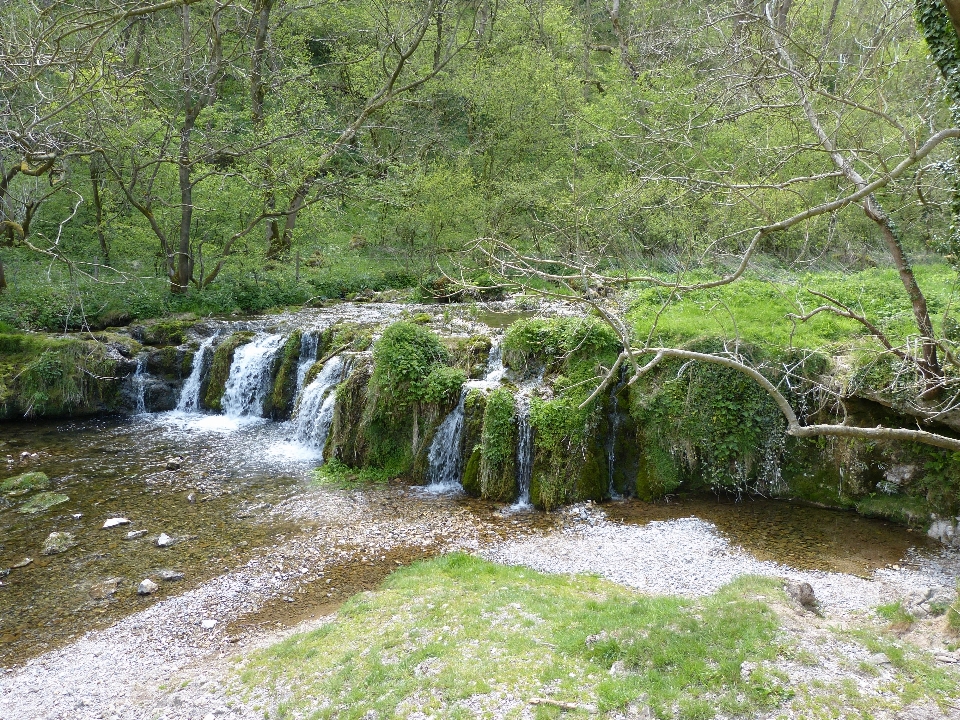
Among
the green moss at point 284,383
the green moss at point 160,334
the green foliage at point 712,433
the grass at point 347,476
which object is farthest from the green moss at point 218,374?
the green foliage at point 712,433

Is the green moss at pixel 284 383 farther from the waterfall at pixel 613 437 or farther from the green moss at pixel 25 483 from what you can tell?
the waterfall at pixel 613 437

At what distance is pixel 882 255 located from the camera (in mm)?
15477

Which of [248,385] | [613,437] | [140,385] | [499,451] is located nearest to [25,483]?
[140,385]

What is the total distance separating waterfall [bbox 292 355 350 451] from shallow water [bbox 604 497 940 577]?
19.0ft

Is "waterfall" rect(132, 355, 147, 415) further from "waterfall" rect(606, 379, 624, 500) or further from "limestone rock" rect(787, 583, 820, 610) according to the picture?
"limestone rock" rect(787, 583, 820, 610)

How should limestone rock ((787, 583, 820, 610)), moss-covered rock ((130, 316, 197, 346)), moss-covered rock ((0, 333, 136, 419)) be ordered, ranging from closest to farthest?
limestone rock ((787, 583, 820, 610)), moss-covered rock ((0, 333, 136, 419)), moss-covered rock ((130, 316, 197, 346))

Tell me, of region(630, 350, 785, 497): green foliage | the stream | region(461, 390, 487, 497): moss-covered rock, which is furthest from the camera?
region(461, 390, 487, 497): moss-covered rock

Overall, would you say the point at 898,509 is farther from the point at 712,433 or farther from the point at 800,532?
the point at 712,433

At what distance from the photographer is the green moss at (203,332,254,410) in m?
15.0

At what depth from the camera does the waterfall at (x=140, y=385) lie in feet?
48.9

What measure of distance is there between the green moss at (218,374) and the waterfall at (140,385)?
1388mm

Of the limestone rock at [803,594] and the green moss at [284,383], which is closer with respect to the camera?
the limestone rock at [803,594]

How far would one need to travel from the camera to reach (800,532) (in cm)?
859

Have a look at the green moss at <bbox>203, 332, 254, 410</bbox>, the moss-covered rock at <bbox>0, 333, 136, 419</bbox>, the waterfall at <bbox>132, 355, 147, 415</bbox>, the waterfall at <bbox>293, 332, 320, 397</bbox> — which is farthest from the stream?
the waterfall at <bbox>293, 332, 320, 397</bbox>
